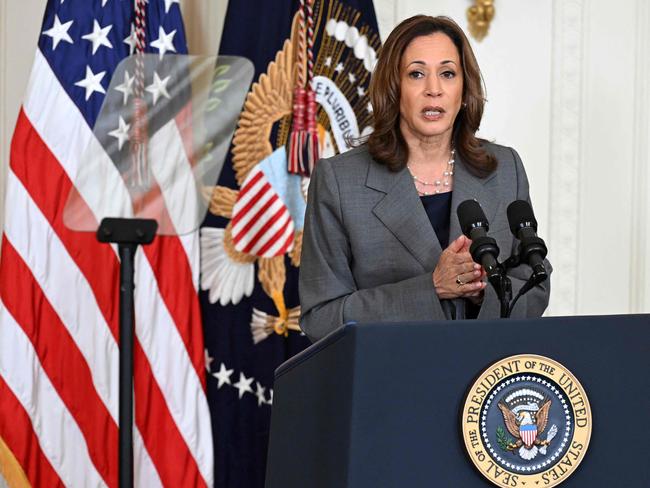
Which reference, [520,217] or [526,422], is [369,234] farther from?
[526,422]

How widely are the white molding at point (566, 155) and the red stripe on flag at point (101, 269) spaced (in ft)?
5.71

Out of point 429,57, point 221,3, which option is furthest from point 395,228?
point 221,3

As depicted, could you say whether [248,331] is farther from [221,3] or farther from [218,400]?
[221,3]

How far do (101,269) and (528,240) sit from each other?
2.49 meters

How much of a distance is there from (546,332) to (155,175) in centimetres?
271

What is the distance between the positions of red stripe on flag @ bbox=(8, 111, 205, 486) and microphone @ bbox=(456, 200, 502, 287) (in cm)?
233

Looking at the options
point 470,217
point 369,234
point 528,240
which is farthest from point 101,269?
point 528,240

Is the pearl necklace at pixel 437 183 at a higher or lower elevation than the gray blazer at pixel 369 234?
higher

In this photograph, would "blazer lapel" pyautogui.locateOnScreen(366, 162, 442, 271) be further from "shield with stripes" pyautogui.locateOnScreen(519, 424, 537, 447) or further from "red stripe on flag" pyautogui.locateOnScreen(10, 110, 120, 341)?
"red stripe on flag" pyautogui.locateOnScreen(10, 110, 120, 341)

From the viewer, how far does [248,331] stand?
4117 millimetres

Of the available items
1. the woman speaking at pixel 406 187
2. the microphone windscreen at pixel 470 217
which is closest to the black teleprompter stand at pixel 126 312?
the woman speaking at pixel 406 187

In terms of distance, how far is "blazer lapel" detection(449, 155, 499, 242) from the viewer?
2.32 metres

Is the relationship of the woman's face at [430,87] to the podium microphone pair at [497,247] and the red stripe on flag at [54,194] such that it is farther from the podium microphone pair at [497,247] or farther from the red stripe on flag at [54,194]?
the red stripe on flag at [54,194]

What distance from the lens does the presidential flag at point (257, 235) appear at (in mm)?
4098
